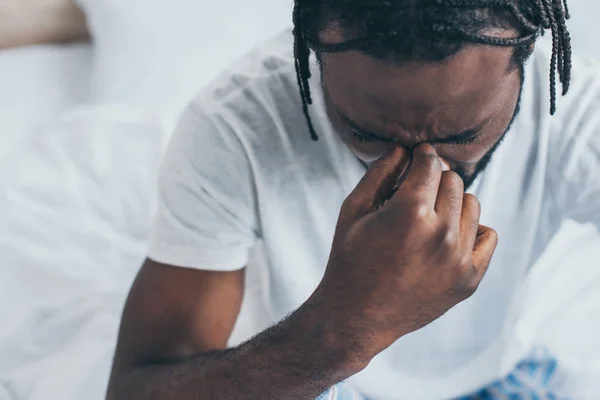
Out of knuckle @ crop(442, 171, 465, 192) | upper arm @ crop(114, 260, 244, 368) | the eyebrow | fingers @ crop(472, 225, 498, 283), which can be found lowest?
upper arm @ crop(114, 260, 244, 368)

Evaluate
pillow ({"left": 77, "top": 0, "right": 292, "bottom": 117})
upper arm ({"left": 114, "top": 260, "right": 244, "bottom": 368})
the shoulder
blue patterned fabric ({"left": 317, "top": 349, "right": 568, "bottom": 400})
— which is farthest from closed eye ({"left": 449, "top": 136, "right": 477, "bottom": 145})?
pillow ({"left": 77, "top": 0, "right": 292, "bottom": 117})

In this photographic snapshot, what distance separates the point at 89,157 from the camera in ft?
4.25

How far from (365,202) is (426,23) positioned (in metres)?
0.16

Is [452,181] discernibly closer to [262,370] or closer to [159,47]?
[262,370]

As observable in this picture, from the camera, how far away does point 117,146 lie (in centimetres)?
131

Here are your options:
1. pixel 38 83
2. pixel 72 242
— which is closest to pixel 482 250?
pixel 72 242

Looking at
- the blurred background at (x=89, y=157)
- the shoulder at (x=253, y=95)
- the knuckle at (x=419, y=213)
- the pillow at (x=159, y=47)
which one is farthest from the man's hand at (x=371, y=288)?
the pillow at (x=159, y=47)

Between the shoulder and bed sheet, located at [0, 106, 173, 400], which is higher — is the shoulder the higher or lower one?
the higher one

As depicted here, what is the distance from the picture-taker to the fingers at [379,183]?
24.0 inches

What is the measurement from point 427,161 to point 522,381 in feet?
2.06

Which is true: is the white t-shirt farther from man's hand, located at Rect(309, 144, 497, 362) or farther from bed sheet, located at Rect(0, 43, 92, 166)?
bed sheet, located at Rect(0, 43, 92, 166)

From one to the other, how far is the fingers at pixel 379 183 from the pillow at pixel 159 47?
84 cm

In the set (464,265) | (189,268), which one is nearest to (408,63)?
(464,265)

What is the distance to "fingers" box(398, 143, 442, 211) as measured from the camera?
1.87 feet
